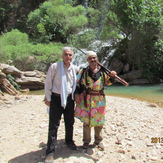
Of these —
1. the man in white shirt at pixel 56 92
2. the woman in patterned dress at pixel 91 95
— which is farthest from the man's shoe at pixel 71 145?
the man in white shirt at pixel 56 92

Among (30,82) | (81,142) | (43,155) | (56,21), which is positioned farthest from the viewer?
Answer: (56,21)

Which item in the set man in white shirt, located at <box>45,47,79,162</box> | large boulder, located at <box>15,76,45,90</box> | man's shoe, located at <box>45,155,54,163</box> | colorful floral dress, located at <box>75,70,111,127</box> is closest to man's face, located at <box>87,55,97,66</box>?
colorful floral dress, located at <box>75,70,111,127</box>

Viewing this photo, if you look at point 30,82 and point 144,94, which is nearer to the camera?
point 144,94

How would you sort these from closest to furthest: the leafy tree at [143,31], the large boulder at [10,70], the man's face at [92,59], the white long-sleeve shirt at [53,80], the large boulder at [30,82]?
the white long-sleeve shirt at [53,80] < the man's face at [92,59] < the large boulder at [10,70] < the large boulder at [30,82] < the leafy tree at [143,31]

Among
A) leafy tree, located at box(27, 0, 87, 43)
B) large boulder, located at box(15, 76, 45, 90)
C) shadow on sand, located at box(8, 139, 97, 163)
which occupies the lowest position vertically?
shadow on sand, located at box(8, 139, 97, 163)

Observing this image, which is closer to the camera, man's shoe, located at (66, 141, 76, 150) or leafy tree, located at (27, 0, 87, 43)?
man's shoe, located at (66, 141, 76, 150)

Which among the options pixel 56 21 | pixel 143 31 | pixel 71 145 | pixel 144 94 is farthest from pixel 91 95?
pixel 56 21

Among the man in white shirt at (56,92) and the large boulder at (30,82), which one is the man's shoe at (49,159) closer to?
the man in white shirt at (56,92)

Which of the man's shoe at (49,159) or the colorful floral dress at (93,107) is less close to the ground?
the colorful floral dress at (93,107)

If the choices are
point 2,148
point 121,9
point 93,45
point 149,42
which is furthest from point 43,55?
point 2,148

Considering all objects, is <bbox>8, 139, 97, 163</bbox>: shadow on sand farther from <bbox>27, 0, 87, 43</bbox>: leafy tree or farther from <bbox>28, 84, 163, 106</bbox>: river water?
<bbox>27, 0, 87, 43</bbox>: leafy tree

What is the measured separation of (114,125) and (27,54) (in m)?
13.4

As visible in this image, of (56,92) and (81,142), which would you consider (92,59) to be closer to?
(56,92)

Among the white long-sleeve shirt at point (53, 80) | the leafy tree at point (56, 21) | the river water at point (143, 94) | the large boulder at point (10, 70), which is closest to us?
the white long-sleeve shirt at point (53, 80)
